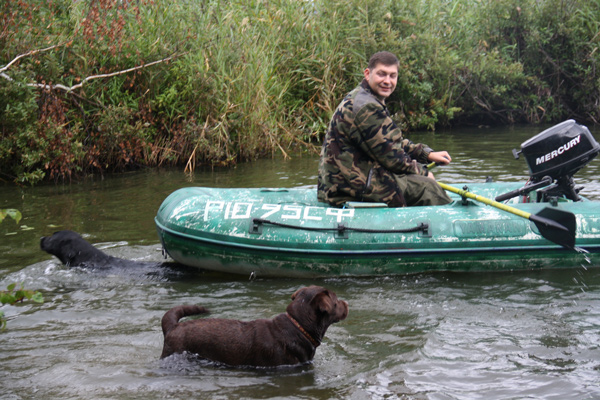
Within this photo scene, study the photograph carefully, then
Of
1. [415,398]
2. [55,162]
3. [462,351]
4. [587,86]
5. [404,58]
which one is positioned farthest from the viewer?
[587,86]

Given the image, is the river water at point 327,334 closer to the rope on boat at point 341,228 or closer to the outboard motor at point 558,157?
the rope on boat at point 341,228

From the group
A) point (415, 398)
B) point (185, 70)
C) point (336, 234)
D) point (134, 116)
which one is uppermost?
point (185, 70)

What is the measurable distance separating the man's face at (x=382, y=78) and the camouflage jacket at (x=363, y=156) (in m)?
0.06

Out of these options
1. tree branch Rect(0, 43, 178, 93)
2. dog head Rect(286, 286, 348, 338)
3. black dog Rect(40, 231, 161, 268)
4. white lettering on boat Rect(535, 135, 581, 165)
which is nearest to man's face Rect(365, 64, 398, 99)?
white lettering on boat Rect(535, 135, 581, 165)

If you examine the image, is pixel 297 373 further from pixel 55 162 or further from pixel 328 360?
pixel 55 162

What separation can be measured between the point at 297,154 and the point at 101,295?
6480mm

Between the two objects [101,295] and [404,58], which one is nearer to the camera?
[101,295]

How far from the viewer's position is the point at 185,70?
32.2 feet

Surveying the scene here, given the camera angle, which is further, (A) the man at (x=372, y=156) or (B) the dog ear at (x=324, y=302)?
(A) the man at (x=372, y=156)

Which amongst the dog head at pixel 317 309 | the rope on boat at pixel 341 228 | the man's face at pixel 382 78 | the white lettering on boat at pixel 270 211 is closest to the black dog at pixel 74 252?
the white lettering on boat at pixel 270 211

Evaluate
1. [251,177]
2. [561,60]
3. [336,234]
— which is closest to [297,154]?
[251,177]

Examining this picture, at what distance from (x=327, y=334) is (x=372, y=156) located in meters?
1.80

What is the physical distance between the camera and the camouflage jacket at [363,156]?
17.9ft

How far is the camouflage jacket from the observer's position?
547 cm
